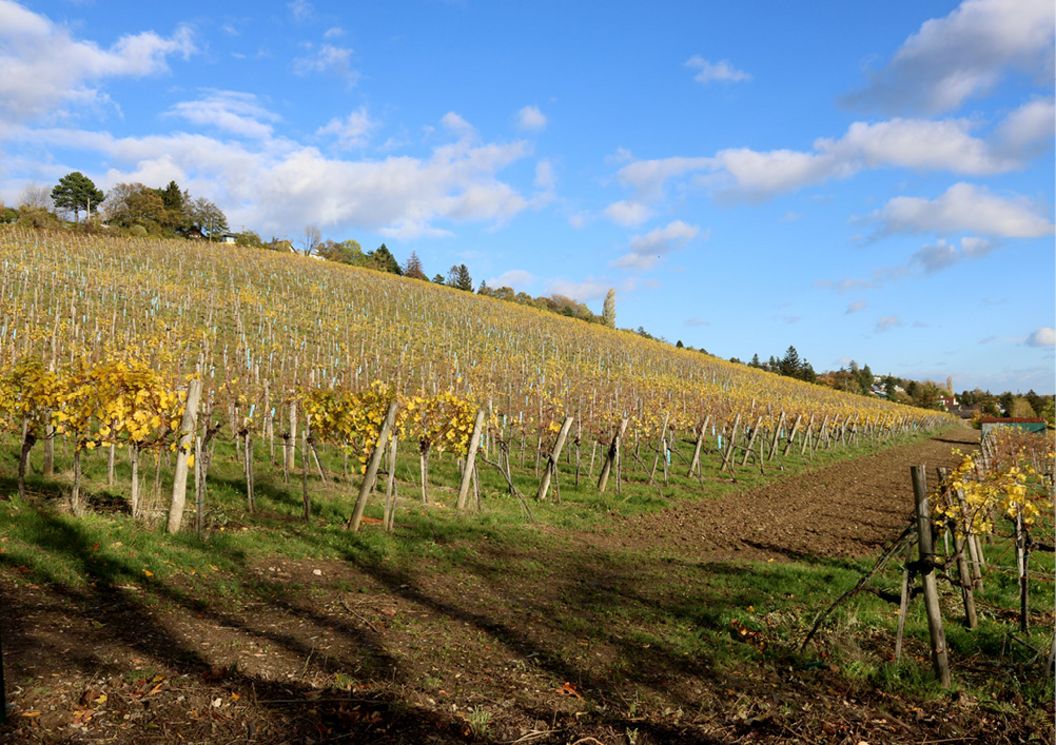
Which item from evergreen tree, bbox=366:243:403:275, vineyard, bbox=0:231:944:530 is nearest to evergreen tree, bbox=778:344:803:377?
vineyard, bbox=0:231:944:530

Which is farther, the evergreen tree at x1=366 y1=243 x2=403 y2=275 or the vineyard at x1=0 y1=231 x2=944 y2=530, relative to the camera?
the evergreen tree at x1=366 y1=243 x2=403 y2=275

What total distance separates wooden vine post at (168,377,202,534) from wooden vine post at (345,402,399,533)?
2664mm

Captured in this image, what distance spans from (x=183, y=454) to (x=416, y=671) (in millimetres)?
5371

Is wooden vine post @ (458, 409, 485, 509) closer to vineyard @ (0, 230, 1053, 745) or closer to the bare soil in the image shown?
vineyard @ (0, 230, 1053, 745)

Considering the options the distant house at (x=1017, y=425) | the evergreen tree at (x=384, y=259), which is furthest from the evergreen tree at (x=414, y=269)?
the distant house at (x=1017, y=425)

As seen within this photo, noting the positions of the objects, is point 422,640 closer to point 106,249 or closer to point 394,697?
point 394,697

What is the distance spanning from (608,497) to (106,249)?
53.3 meters

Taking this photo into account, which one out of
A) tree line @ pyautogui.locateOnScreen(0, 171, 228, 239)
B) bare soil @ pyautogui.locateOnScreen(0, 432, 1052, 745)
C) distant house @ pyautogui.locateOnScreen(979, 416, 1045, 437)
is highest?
tree line @ pyautogui.locateOnScreen(0, 171, 228, 239)

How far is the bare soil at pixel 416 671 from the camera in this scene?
4.52m

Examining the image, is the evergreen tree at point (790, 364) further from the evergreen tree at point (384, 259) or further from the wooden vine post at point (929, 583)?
the wooden vine post at point (929, 583)

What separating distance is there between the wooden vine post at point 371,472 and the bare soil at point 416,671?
1.82 meters

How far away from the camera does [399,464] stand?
1814cm

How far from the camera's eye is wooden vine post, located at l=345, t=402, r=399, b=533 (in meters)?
10.7

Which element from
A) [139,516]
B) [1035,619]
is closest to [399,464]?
[139,516]
